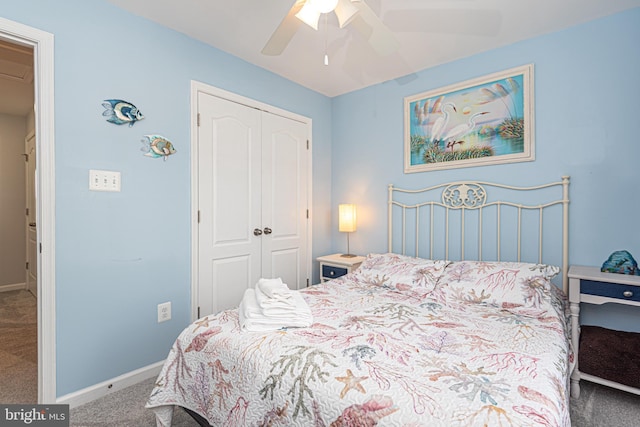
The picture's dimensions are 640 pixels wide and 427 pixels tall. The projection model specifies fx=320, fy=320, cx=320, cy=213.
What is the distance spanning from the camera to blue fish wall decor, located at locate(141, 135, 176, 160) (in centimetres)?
222

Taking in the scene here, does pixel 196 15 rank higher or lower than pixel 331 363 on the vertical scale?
higher

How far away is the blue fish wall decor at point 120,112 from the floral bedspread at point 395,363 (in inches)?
56.5

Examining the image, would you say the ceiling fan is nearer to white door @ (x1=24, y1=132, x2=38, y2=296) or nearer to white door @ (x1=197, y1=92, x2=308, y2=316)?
white door @ (x1=197, y1=92, x2=308, y2=316)

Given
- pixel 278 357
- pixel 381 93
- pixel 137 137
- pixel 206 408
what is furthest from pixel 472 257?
pixel 137 137

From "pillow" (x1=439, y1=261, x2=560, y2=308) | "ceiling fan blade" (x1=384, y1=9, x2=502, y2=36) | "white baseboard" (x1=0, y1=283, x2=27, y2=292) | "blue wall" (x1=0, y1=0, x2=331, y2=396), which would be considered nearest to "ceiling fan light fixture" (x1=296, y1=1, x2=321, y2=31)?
"ceiling fan blade" (x1=384, y1=9, x2=502, y2=36)

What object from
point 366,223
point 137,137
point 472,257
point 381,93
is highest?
point 381,93

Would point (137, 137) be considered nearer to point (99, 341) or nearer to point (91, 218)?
point (91, 218)

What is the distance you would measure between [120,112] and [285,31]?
48.0 inches

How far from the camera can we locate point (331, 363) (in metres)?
1.19

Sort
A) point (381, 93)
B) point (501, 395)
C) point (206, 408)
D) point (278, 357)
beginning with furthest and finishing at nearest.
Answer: point (381, 93)
point (206, 408)
point (278, 357)
point (501, 395)

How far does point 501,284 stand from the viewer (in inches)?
79.3

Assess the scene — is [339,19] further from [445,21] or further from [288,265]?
[288,265]

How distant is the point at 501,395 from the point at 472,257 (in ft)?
6.22

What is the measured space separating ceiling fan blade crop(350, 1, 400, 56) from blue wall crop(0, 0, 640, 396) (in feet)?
4.25
